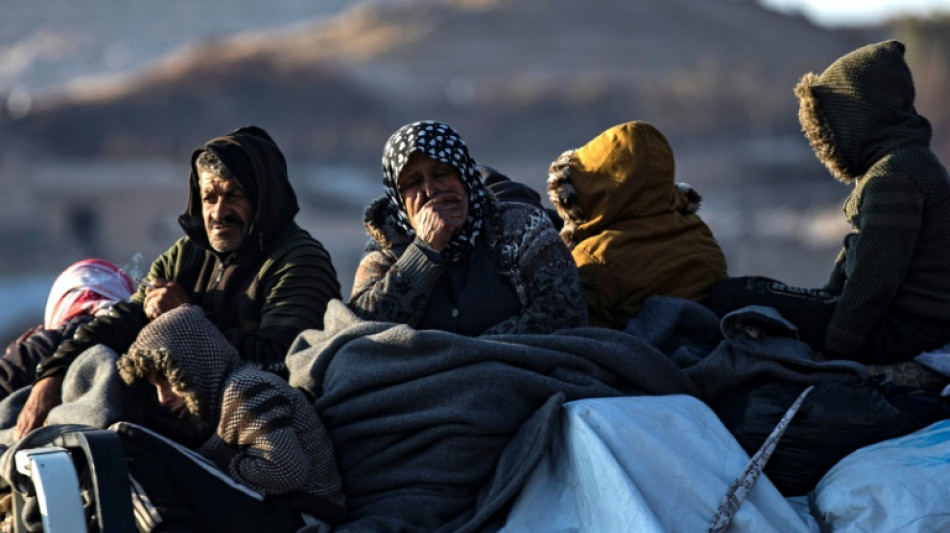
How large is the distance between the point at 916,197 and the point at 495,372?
4.72 ft

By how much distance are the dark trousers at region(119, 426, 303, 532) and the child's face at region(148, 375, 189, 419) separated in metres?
0.35

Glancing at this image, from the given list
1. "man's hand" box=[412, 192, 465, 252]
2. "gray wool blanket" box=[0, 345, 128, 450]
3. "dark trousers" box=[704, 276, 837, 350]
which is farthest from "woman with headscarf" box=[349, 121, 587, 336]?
"gray wool blanket" box=[0, 345, 128, 450]

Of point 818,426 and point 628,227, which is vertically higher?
point 628,227

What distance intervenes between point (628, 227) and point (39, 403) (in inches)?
76.5

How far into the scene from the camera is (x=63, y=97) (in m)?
45.1

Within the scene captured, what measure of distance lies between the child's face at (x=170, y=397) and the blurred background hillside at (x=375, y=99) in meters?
20.2

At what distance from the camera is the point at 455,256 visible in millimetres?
4715

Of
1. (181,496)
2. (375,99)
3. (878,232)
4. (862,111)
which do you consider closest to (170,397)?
(181,496)

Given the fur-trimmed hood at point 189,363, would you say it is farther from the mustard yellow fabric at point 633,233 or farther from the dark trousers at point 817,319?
the dark trousers at point 817,319

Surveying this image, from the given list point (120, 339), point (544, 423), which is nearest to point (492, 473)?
point (544, 423)

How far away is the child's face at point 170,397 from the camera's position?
416 cm

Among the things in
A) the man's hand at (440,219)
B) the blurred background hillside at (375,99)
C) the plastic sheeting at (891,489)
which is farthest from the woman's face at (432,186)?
the blurred background hillside at (375,99)

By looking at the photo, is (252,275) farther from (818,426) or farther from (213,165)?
(818,426)

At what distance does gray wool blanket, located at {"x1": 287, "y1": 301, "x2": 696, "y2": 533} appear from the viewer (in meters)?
4.03
